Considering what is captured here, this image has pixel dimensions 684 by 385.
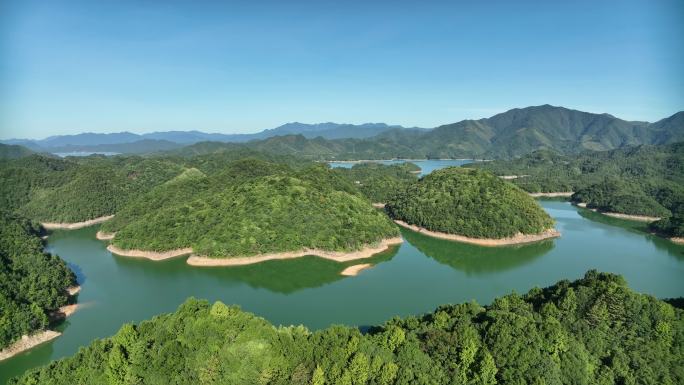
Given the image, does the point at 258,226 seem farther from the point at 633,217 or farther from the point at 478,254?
the point at 633,217

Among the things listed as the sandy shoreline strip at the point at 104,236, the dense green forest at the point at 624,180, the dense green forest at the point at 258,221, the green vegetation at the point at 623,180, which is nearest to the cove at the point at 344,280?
the sandy shoreline strip at the point at 104,236

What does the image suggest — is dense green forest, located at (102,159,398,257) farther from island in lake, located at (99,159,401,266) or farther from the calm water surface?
the calm water surface

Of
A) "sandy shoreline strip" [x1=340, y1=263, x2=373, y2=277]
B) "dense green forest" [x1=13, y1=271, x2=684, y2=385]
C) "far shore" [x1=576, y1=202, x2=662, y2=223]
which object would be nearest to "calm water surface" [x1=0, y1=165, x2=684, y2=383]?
"sandy shoreline strip" [x1=340, y1=263, x2=373, y2=277]

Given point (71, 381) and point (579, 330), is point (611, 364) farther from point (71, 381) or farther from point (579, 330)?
point (71, 381)

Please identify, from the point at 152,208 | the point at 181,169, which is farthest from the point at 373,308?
the point at 181,169

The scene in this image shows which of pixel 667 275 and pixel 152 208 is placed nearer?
pixel 667 275

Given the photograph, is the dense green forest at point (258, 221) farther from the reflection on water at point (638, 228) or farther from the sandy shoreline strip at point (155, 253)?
the reflection on water at point (638, 228)

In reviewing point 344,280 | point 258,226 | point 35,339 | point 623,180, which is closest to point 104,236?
point 258,226
